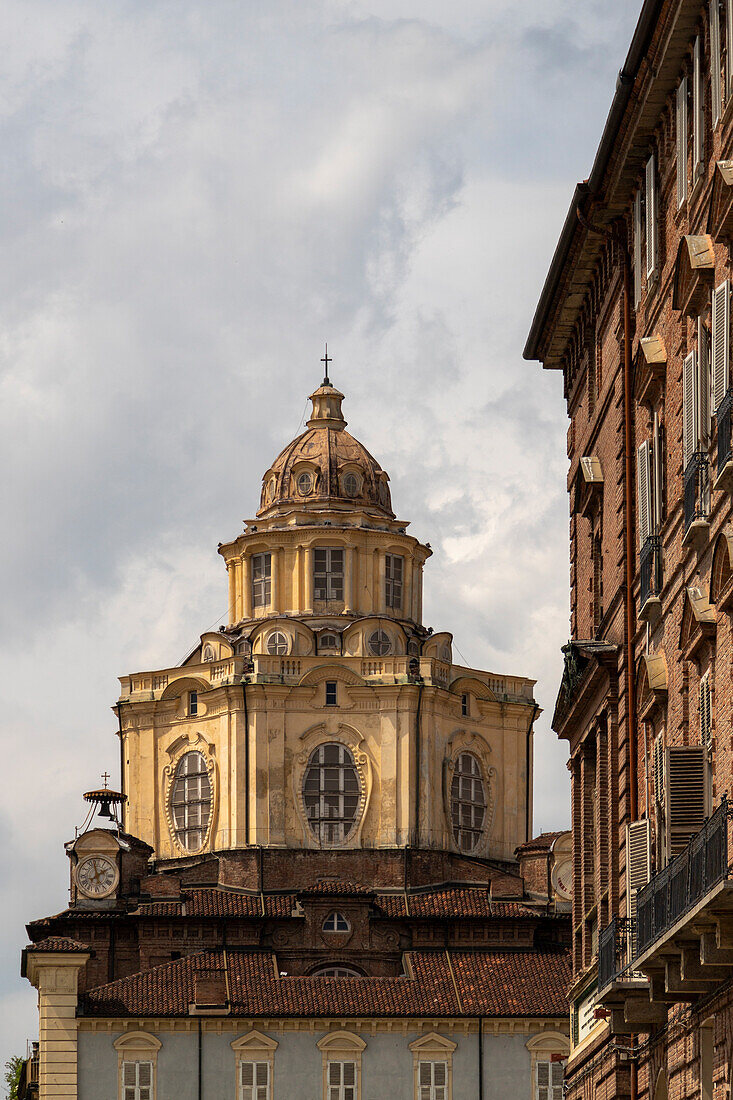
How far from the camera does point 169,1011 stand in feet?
259

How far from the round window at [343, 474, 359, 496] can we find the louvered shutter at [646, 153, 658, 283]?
71.5m

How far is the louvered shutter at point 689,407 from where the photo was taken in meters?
27.9

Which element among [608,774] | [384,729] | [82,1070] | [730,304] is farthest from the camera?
[384,729]

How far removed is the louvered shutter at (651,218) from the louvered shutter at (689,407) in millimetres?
3193

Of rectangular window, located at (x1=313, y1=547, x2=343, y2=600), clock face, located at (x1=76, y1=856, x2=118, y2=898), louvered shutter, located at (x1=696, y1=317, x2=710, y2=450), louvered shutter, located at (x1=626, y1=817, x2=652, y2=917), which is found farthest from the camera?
rectangular window, located at (x1=313, y1=547, x2=343, y2=600)

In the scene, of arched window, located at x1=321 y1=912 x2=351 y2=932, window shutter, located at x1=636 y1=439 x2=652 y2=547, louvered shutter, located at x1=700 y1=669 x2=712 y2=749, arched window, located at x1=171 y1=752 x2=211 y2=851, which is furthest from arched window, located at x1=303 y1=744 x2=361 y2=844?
louvered shutter, located at x1=700 y1=669 x2=712 y2=749

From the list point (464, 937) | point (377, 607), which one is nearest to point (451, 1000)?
point (464, 937)

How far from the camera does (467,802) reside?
321ft

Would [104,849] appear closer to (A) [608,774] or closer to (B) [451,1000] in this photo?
(B) [451,1000]

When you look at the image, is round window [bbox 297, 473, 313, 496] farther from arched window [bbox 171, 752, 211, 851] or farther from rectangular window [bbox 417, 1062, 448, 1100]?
rectangular window [bbox 417, 1062, 448, 1100]

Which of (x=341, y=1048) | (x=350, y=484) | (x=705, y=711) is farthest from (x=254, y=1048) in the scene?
(x=705, y=711)

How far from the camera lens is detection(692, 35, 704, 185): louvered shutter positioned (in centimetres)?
2766

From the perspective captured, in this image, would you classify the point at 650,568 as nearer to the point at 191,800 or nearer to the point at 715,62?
the point at 715,62

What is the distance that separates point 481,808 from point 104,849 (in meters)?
15.7
